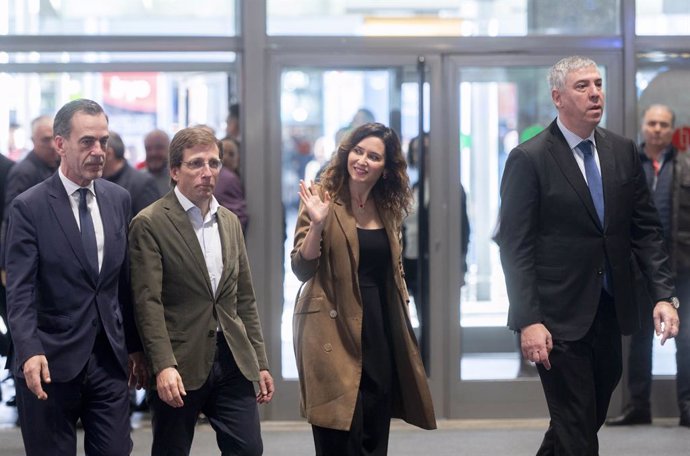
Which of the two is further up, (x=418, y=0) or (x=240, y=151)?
(x=418, y=0)

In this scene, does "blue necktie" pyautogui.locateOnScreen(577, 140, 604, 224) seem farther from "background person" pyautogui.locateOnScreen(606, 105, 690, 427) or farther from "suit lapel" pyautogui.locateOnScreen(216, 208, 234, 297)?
"background person" pyautogui.locateOnScreen(606, 105, 690, 427)

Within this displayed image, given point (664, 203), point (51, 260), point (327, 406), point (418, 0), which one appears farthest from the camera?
point (418, 0)

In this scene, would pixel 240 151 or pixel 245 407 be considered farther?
pixel 240 151

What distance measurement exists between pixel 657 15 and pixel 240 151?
9.16 feet

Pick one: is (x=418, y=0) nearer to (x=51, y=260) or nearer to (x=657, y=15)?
(x=657, y=15)

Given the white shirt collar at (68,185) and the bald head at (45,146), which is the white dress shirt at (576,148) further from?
the bald head at (45,146)

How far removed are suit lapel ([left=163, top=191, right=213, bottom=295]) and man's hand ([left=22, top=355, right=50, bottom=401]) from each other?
0.68 m

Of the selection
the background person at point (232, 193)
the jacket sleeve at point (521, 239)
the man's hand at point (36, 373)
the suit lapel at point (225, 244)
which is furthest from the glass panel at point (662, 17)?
the man's hand at point (36, 373)

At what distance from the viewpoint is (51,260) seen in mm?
4402

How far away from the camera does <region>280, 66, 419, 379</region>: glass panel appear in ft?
26.0

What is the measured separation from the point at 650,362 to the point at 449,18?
250cm

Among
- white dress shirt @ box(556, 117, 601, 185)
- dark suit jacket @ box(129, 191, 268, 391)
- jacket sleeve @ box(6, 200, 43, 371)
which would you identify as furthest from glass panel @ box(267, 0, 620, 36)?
jacket sleeve @ box(6, 200, 43, 371)

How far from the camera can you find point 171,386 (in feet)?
14.5

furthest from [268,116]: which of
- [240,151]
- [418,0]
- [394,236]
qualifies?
[394,236]
